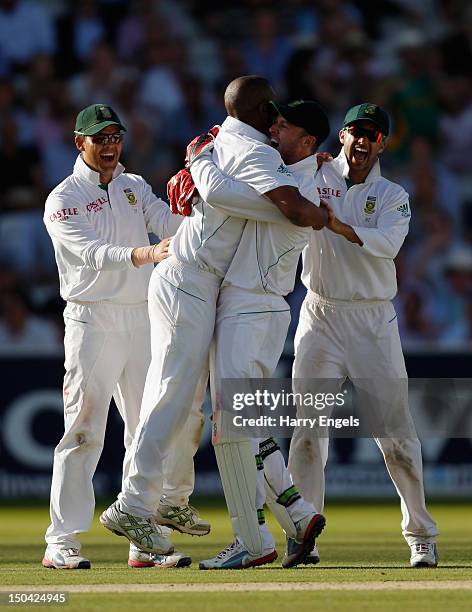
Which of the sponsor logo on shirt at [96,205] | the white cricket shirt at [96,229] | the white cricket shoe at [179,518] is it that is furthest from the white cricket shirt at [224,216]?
the white cricket shoe at [179,518]

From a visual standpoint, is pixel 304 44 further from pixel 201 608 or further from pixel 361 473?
pixel 201 608

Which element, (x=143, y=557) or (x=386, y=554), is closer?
(x=143, y=557)

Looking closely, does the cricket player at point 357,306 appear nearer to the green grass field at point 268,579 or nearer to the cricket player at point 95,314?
the green grass field at point 268,579

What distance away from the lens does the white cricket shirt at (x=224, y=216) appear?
6.49 metres

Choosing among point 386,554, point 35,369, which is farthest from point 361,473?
point 386,554

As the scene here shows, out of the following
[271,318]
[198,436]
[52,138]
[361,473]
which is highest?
[52,138]

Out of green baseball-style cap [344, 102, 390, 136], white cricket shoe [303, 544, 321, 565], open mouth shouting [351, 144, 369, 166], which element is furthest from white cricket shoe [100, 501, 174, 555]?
green baseball-style cap [344, 102, 390, 136]

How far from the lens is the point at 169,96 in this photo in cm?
1377

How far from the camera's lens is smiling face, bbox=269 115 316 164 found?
669cm

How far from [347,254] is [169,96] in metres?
7.01

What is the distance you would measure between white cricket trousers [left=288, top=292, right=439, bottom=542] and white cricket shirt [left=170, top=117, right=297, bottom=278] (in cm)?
85

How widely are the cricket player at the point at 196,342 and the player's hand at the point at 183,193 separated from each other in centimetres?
5

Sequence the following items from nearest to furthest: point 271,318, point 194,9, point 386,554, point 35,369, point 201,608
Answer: point 201,608 → point 271,318 → point 386,554 → point 35,369 → point 194,9

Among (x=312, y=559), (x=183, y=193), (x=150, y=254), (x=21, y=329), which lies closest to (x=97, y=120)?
(x=183, y=193)
